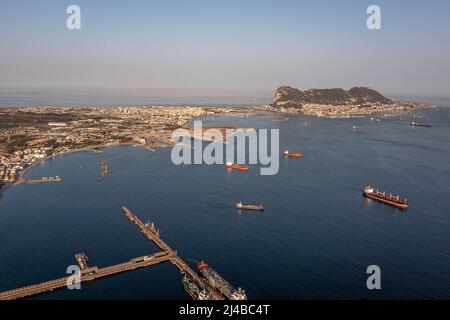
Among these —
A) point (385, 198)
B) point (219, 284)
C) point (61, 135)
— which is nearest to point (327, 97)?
point (61, 135)

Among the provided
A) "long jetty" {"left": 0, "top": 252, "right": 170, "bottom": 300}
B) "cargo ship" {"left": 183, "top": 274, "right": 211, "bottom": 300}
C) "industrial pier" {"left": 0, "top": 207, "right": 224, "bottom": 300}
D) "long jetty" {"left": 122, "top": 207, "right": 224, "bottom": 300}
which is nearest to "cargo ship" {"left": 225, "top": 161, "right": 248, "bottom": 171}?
"long jetty" {"left": 122, "top": 207, "right": 224, "bottom": 300}

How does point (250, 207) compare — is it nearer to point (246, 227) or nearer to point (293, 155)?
point (246, 227)

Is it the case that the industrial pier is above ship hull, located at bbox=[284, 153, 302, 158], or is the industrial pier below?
below

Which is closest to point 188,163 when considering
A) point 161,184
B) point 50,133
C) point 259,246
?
point 161,184

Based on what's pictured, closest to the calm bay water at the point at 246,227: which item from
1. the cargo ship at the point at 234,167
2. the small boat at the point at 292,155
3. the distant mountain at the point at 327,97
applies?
the cargo ship at the point at 234,167

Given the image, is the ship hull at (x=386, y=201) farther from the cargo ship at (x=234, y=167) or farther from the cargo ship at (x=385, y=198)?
the cargo ship at (x=234, y=167)

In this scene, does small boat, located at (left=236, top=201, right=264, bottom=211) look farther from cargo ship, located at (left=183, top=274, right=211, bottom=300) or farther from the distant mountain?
the distant mountain
